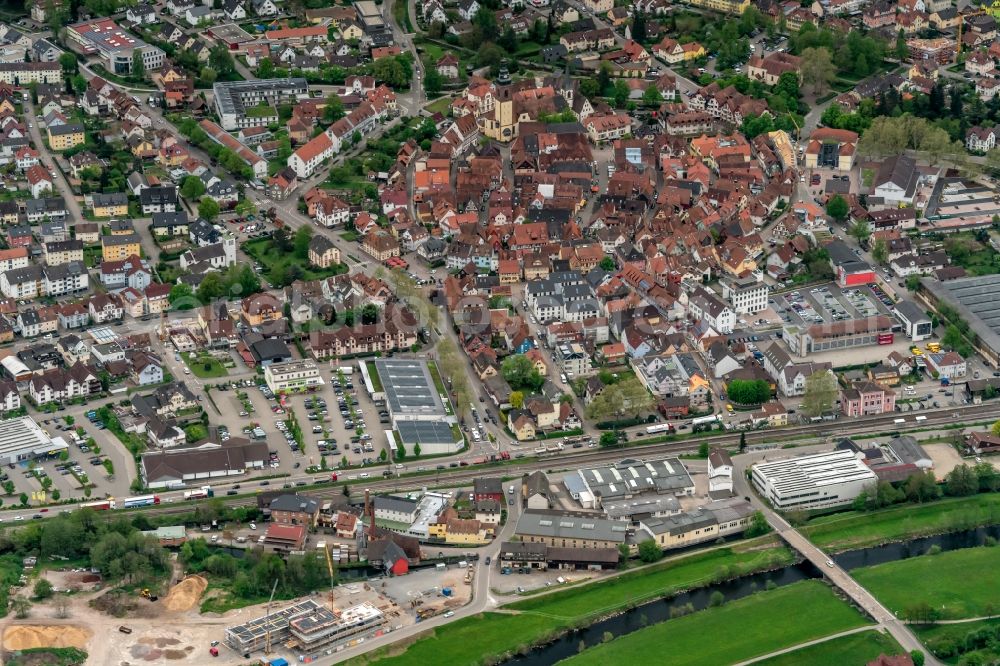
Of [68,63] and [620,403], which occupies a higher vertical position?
[68,63]

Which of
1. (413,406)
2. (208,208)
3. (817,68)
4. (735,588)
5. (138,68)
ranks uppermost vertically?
(817,68)

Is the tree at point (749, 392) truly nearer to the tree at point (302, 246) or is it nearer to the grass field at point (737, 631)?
the grass field at point (737, 631)

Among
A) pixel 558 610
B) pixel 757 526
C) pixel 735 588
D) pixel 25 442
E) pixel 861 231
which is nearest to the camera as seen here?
pixel 558 610

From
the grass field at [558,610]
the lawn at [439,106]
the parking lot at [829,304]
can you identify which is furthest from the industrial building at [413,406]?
the lawn at [439,106]

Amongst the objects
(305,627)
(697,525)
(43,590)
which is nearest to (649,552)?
(697,525)

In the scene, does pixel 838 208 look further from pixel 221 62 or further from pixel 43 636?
pixel 43 636

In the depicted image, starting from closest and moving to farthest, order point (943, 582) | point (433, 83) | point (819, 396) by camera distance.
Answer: point (943, 582)
point (819, 396)
point (433, 83)

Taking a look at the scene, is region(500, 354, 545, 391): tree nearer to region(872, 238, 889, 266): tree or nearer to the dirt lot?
the dirt lot
